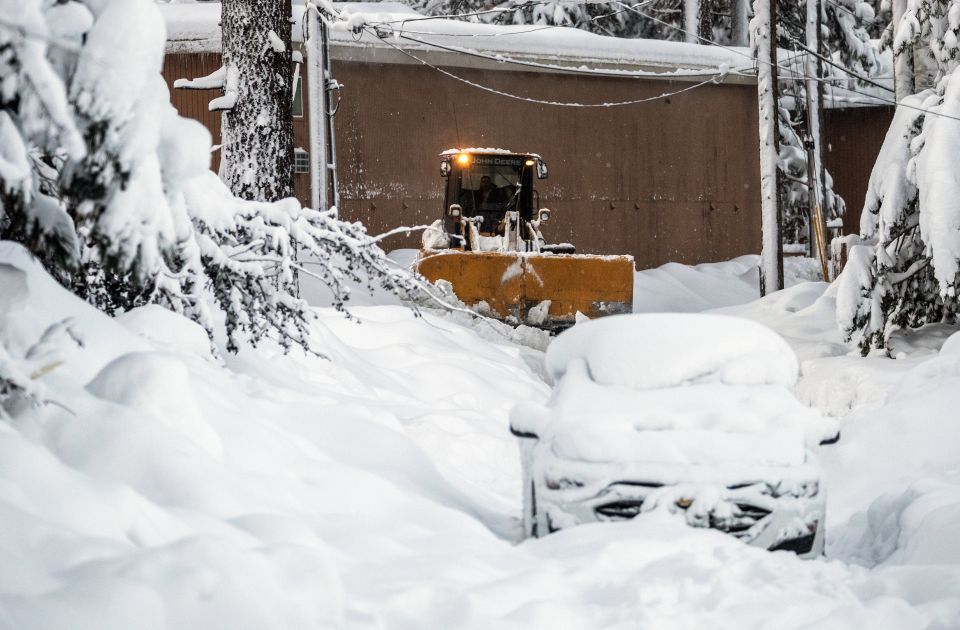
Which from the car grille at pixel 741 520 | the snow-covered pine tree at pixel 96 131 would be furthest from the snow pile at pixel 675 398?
the snow-covered pine tree at pixel 96 131

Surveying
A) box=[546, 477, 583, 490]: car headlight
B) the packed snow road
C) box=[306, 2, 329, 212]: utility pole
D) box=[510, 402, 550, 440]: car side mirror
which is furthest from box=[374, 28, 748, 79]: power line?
box=[546, 477, 583, 490]: car headlight

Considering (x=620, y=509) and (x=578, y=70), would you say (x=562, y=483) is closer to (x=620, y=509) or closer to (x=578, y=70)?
(x=620, y=509)

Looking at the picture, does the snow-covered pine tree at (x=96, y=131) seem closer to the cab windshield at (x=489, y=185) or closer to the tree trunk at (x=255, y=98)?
the tree trunk at (x=255, y=98)

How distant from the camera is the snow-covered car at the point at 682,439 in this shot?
542 cm

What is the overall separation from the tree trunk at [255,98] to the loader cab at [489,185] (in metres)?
7.06

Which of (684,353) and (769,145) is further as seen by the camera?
(769,145)

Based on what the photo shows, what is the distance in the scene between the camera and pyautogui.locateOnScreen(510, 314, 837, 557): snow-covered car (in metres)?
5.42

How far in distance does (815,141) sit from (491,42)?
8220 mm

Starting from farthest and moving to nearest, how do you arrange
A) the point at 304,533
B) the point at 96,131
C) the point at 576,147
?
the point at 576,147 < the point at 304,533 < the point at 96,131

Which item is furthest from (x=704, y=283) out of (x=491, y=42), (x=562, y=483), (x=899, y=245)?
(x=562, y=483)

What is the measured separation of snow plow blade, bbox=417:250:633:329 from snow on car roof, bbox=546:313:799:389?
29.1ft

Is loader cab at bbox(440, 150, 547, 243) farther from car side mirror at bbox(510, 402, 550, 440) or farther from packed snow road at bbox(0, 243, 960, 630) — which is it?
car side mirror at bbox(510, 402, 550, 440)

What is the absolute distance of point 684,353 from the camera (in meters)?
6.06

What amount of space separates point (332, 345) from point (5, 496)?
20.1 ft
